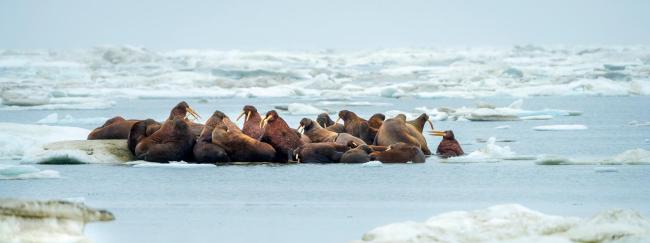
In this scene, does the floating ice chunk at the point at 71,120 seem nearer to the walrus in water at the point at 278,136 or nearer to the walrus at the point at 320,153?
the walrus in water at the point at 278,136

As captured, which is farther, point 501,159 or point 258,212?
point 501,159

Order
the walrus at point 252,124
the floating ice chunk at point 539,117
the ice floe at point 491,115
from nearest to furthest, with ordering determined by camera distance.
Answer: the walrus at point 252,124 → the ice floe at point 491,115 → the floating ice chunk at point 539,117

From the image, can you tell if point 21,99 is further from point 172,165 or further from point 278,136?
point 172,165

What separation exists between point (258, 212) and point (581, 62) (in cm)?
4238

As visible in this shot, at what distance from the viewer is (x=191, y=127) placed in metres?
14.1

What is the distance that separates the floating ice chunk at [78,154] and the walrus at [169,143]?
Answer: 343 mm

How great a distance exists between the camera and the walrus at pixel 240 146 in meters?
13.5

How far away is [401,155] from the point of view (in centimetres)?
1358

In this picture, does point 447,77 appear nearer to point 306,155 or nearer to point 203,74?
point 203,74

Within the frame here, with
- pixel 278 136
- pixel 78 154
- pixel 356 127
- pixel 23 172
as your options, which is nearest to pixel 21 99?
pixel 356 127

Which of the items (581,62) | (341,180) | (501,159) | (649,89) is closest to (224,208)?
(341,180)

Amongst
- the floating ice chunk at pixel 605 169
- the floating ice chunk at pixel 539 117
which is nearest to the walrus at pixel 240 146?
the floating ice chunk at pixel 605 169

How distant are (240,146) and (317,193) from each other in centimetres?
293

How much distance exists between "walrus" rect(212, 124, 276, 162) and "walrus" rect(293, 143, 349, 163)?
1.07ft
